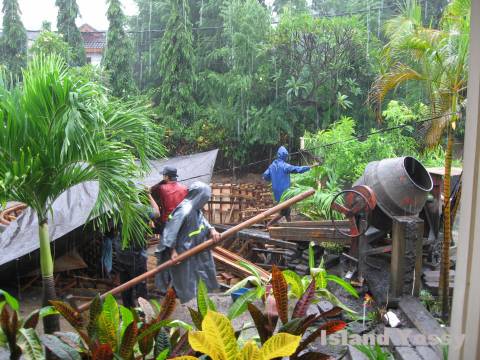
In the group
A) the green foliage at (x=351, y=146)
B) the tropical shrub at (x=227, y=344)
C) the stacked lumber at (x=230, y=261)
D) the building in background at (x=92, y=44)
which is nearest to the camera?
the tropical shrub at (x=227, y=344)

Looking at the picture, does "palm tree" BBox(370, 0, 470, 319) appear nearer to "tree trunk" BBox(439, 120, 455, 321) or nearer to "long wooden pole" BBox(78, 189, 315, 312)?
"tree trunk" BBox(439, 120, 455, 321)

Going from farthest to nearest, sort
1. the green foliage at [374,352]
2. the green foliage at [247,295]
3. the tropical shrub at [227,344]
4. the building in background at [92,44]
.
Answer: the building in background at [92,44], the green foliage at [247,295], the green foliage at [374,352], the tropical shrub at [227,344]

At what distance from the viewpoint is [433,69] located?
1749mm

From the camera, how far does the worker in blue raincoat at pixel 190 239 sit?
1845 mm

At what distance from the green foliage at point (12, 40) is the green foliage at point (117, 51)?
263 mm

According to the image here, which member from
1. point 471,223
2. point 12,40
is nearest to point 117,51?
point 12,40

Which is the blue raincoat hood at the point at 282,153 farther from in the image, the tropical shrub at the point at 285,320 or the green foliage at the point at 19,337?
the green foliage at the point at 19,337

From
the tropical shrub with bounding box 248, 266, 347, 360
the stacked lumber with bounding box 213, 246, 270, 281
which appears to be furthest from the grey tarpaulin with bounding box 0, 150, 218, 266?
the tropical shrub with bounding box 248, 266, 347, 360

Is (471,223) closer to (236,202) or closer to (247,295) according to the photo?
(247,295)

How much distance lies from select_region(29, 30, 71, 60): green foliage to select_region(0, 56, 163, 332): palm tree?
27 mm

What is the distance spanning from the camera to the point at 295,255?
1.92 m

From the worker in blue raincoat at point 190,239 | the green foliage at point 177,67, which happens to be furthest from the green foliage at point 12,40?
the worker in blue raincoat at point 190,239

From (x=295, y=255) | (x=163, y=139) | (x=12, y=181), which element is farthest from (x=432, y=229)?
(x=12, y=181)

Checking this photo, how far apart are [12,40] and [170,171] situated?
0.68 m
